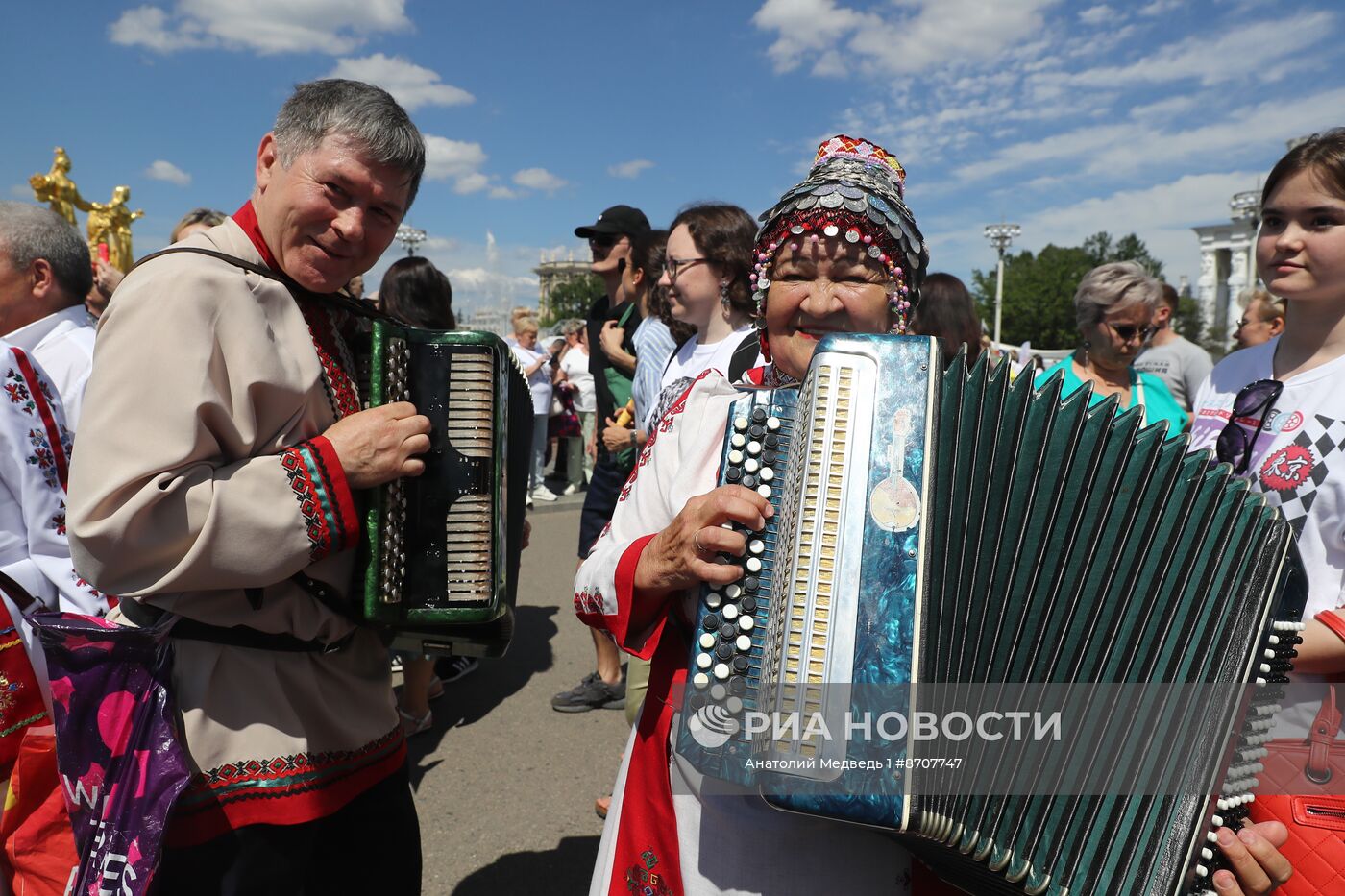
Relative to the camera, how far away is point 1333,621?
58.2 inches

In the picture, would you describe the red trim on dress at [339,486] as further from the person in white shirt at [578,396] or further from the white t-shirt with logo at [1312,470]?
the person in white shirt at [578,396]

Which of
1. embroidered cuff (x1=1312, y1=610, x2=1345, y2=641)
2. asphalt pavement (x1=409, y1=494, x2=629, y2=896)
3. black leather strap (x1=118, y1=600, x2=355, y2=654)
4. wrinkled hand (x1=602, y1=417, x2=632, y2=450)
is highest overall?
wrinkled hand (x1=602, y1=417, x2=632, y2=450)

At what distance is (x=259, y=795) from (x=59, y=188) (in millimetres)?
12969

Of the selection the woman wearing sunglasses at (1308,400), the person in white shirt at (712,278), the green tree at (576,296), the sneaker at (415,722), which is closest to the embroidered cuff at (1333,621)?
the woman wearing sunglasses at (1308,400)

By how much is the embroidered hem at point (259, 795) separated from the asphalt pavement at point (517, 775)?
1420mm

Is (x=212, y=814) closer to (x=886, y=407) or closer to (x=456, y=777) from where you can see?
(x=886, y=407)

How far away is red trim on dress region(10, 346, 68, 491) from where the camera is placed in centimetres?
Answer: 196

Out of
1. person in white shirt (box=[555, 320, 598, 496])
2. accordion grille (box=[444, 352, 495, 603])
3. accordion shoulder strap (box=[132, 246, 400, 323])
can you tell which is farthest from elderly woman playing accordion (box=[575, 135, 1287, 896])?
person in white shirt (box=[555, 320, 598, 496])

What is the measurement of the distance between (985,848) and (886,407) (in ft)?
2.35

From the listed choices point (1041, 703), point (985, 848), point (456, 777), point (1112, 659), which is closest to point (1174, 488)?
point (1112, 659)

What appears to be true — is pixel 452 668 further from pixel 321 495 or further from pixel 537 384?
pixel 537 384

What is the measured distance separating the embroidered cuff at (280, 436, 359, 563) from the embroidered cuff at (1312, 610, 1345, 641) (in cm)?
190

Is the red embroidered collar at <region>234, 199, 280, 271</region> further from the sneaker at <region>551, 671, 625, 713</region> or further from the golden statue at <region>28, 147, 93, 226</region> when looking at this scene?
the golden statue at <region>28, 147, 93, 226</region>

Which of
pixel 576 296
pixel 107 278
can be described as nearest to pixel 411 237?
pixel 107 278
